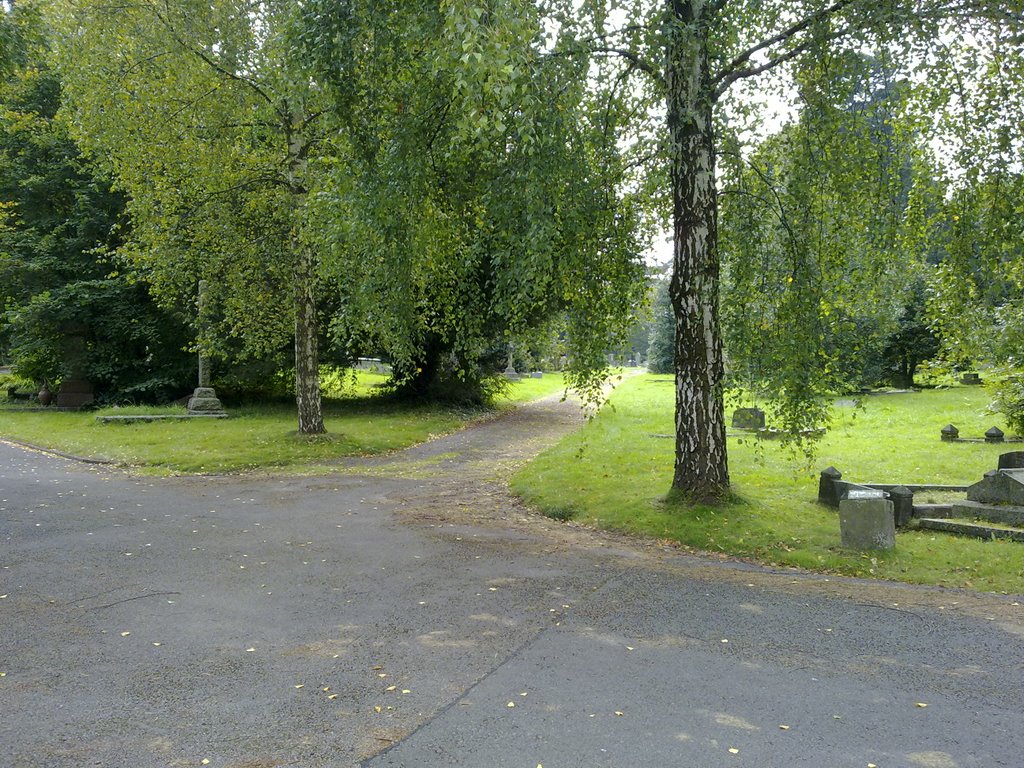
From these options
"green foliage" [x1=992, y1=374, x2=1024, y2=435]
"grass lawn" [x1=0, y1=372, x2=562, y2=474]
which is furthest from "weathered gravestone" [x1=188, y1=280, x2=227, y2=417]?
"green foliage" [x1=992, y1=374, x2=1024, y2=435]

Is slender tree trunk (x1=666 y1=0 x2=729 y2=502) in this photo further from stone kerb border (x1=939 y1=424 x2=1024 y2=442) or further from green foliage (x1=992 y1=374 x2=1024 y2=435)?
stone kerb border (x1=939 y1=424 x2=1024 y2=442)

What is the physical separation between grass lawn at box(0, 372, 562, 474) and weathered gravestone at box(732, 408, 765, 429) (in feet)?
24.7

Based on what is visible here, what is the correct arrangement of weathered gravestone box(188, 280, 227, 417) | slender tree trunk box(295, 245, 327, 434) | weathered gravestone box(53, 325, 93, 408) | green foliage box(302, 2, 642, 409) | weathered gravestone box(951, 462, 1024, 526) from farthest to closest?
1. weathered gravestone box(53, 325, 93, 408)
2. weathered gravestone box(188, 280, 227, 417)
3. slender tree trunk box(295, 245, 327, 434)
4. weathered gravestone box(951, 462, 1024, 526)
5. green foliage box(302, 2, 642, 409)

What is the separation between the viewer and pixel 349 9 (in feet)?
22.5

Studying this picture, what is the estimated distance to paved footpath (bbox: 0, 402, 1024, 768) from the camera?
3.68 meters

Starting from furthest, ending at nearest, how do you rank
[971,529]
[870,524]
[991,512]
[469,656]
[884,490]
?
[884,490] → [991,512] → [971,529] → [870,524] → [469,656]

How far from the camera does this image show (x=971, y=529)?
26.2ft

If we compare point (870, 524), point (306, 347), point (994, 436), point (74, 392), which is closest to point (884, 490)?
point (870, 524)

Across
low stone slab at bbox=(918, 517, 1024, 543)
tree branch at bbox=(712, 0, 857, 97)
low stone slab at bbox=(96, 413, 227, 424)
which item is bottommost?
low stone slab at bbox=(918, 517, 1024, 543)

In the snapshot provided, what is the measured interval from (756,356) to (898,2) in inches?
146

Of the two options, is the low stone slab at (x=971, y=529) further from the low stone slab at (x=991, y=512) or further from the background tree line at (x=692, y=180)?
the background tree line at (x=692, y=180)

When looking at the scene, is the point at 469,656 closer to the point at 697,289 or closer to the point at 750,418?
the point at 697,289

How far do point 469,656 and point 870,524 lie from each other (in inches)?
190

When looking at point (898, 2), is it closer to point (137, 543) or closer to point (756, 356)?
point (756, 356)
